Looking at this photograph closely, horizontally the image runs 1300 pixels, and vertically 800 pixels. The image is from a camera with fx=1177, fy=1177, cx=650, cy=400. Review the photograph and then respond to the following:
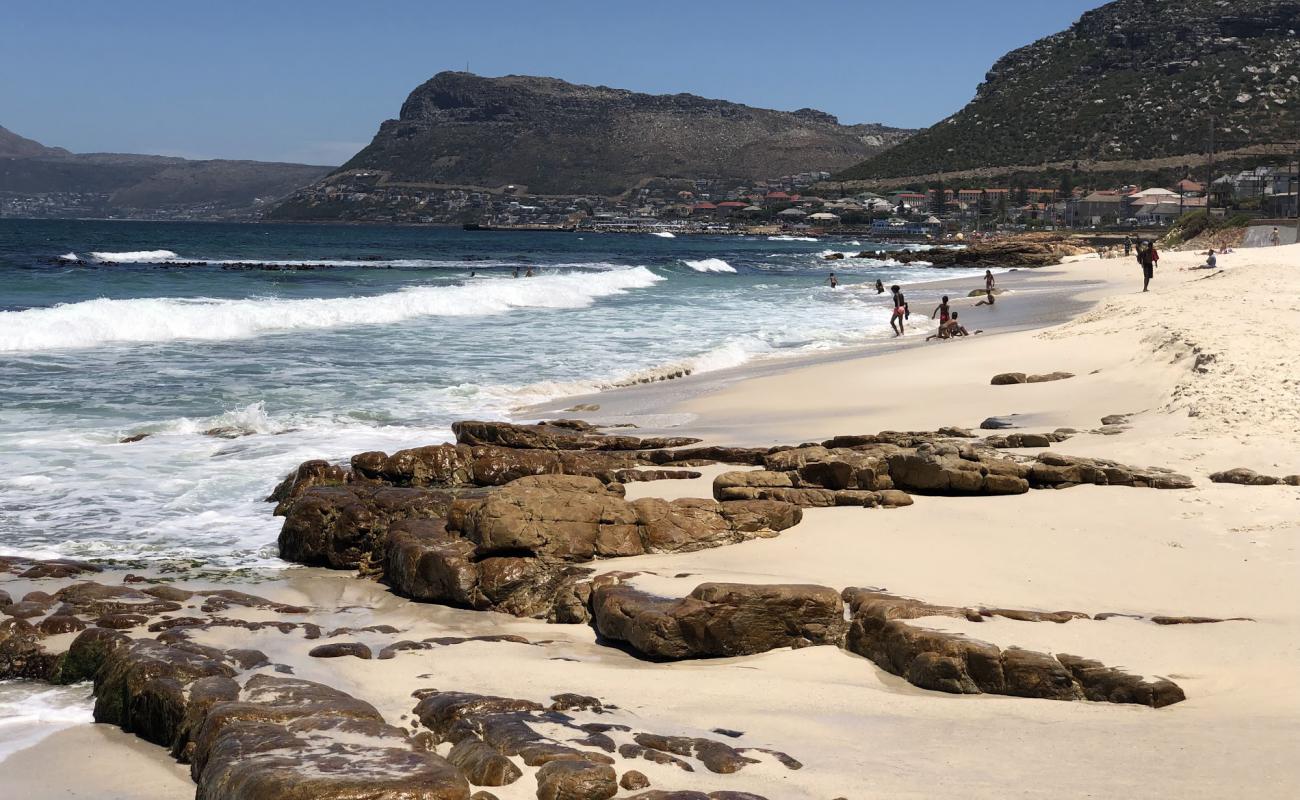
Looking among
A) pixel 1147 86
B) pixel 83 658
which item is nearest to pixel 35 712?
pixel 83 658

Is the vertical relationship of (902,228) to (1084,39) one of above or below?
below

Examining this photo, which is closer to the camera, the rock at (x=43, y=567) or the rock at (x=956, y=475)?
the rock at (x=43, y=567)

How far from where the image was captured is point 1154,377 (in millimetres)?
13594

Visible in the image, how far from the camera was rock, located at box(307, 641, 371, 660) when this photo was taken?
20.9 ft

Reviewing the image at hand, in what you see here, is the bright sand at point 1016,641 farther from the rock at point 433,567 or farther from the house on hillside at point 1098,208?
the house on hillside at point 1098,208

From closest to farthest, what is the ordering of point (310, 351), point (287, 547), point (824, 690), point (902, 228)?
1. point (824, 690)
2. point (287, 547)
3. point (310, 351)
4. point (902, 228)

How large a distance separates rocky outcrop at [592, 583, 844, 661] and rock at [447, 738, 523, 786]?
1.83 meters

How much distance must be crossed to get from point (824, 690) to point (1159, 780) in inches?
64.3

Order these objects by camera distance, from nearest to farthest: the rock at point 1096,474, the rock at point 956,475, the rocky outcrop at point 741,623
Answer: the rocky outcrop at point 741,623 < the rock at point 1096,474 < the rock at point 956,475

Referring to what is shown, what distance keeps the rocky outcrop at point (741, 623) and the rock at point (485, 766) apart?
1.83m

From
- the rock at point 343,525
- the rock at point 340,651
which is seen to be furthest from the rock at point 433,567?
the rock at point 340,651

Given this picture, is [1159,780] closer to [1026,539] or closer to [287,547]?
[1026,539]

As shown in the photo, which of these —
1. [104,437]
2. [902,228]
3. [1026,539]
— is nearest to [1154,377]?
[1026,539]

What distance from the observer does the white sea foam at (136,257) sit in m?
65.4
